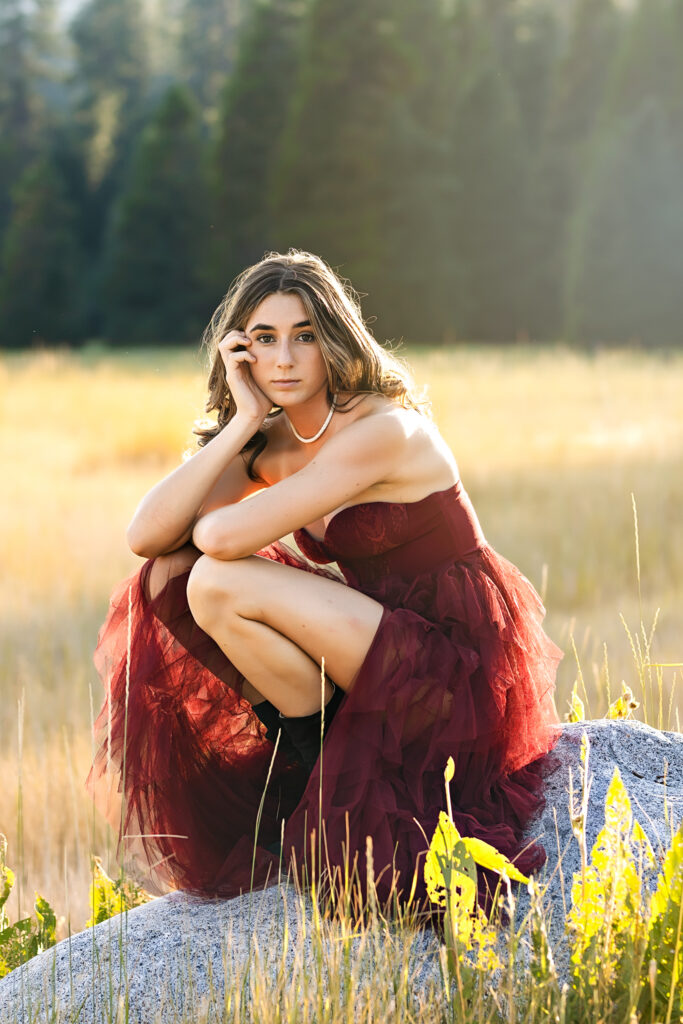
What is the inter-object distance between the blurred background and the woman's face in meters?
5.80

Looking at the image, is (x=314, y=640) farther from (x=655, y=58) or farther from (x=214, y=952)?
(x=655, y=58)

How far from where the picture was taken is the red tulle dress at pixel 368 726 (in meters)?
2.21

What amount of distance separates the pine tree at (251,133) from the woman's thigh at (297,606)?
67.0ft

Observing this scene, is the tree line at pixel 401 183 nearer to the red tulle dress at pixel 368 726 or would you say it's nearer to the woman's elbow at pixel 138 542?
the red tulle dress at pixel 368 726

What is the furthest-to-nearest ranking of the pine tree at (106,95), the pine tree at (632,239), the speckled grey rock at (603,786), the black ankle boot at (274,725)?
the pine tree at (106,95) → the pine tree at (632,239) → the black ankle boot at (274,725) → the speckled grey rock at (603,786)

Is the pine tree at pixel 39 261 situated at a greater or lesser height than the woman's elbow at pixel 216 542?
greater

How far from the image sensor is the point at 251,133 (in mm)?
22469

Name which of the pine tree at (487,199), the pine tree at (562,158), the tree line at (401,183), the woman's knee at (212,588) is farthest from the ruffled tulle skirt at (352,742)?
the pine tree at (562,158)

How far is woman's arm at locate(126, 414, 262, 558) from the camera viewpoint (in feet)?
8.31

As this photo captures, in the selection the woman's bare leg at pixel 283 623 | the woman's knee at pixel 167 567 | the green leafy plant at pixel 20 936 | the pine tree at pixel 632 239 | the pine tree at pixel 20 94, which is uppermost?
the pine tree at pixel 20 94

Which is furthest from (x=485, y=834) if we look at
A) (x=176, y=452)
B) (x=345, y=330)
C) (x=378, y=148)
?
(x=378, y=148)

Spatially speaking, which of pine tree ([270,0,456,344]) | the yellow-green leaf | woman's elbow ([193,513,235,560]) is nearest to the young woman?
woman's elbow ([193,513,235,560])

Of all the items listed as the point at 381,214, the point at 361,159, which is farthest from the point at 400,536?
the point at 361,159

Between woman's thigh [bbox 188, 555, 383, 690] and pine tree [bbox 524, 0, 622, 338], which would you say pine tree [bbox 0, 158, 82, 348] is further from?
woman's thigh [bbox 188, 555, 383, 690]
